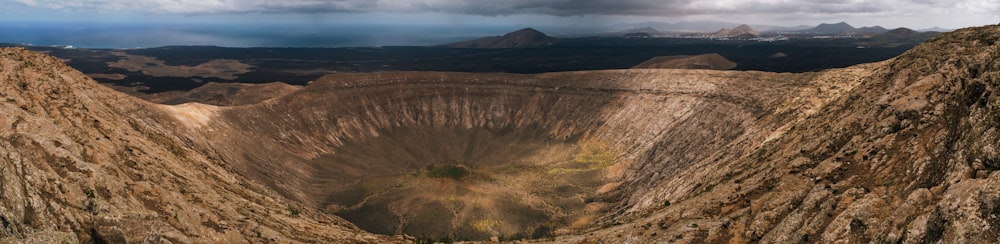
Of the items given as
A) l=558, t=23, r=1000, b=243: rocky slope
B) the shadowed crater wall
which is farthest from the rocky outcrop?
l=558, t=23, r=1000, b=243: rocky slope

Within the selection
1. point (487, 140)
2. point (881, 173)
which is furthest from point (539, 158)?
point (881, 173)

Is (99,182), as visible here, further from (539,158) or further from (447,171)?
(539,158)

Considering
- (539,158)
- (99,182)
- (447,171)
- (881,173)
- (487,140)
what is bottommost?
(539,158)

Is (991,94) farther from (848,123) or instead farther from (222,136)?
(222,136)

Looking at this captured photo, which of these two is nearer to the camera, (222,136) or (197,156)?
(197,156)

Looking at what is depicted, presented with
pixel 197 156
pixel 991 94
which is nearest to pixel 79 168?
pixel 197 156

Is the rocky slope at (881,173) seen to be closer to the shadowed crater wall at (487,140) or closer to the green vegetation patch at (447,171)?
the shadowed crater wall at (487,140)
